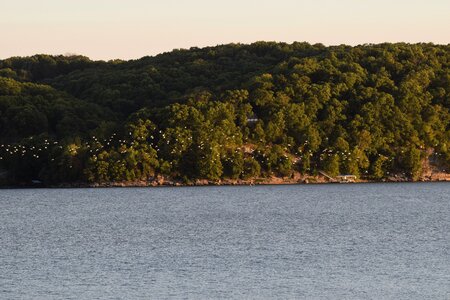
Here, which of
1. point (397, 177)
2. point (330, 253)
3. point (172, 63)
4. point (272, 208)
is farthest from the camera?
point (172, 63)

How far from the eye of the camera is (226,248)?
64.8 m

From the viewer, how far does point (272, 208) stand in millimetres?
103250

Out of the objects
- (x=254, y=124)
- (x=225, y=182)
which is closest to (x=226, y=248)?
(x=225, y=182)

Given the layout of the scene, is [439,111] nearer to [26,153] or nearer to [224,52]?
[224,52]

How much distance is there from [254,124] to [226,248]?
93247 mm

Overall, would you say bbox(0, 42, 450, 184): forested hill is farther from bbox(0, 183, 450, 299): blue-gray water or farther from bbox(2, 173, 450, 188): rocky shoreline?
bbox(0, 183, 450, 299): blue-gray water

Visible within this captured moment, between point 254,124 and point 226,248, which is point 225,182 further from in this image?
point 226,248

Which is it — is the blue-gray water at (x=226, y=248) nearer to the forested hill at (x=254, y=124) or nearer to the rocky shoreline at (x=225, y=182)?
the rocky shoreline at (x=225, y=182)

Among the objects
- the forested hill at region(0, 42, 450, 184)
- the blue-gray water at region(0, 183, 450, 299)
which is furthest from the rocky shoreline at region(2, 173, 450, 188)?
the blue-gray water at region(0, 183, 450, 299)

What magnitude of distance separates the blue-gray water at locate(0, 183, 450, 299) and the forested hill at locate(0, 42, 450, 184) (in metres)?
30.1

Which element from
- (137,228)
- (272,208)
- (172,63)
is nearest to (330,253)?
(137,228)

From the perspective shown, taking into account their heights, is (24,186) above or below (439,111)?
below

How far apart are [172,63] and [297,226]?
11837cm

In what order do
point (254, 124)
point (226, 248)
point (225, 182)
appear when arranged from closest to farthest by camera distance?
1. point (226, 248)
2. point (225, 182)
3. point (254, 124)
